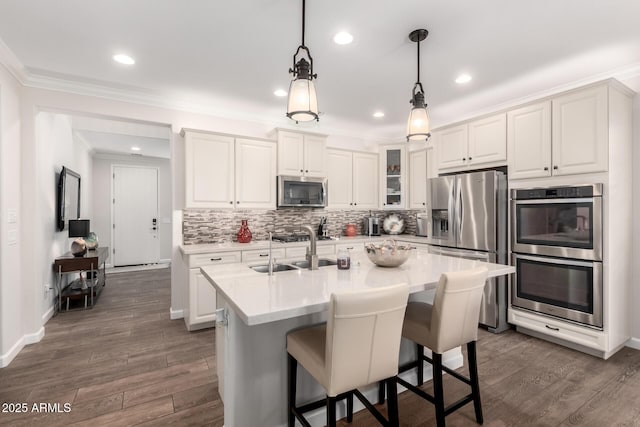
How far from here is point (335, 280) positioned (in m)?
1.83

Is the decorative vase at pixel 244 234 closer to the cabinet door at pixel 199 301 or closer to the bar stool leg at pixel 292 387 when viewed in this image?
the cabinet door at pixel 199 301

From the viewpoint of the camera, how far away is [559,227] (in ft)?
9.38

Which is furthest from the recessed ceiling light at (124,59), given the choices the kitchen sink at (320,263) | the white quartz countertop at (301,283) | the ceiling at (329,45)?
the kitchen sink at (320,263)

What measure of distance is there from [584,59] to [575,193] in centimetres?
118

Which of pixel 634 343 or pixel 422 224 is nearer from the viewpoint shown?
pixel 634 343

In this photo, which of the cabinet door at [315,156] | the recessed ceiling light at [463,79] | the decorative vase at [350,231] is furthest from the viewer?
the decorative vase at [350,231]

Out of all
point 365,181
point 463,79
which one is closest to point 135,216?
point 365,181

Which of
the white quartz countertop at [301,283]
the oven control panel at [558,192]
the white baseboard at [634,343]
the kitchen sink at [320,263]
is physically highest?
the oven control panel at [558,192]

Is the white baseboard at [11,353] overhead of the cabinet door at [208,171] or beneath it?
beneath

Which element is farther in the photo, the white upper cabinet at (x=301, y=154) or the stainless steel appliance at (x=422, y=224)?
the stainless steel appliance at (x=422, y=224)

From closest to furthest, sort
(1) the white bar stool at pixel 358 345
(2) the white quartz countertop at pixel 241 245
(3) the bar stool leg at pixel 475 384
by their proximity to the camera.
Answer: (1) the white bar stool at pixel 358 345 → (3) the bar stool leg at pixel 475 384 → (2) the white quartz countertop at pixel 241 245

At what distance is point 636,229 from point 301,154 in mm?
3601

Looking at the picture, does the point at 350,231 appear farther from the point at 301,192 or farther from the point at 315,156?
the point at 315,156

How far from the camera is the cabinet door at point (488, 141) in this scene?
3.29 meters
